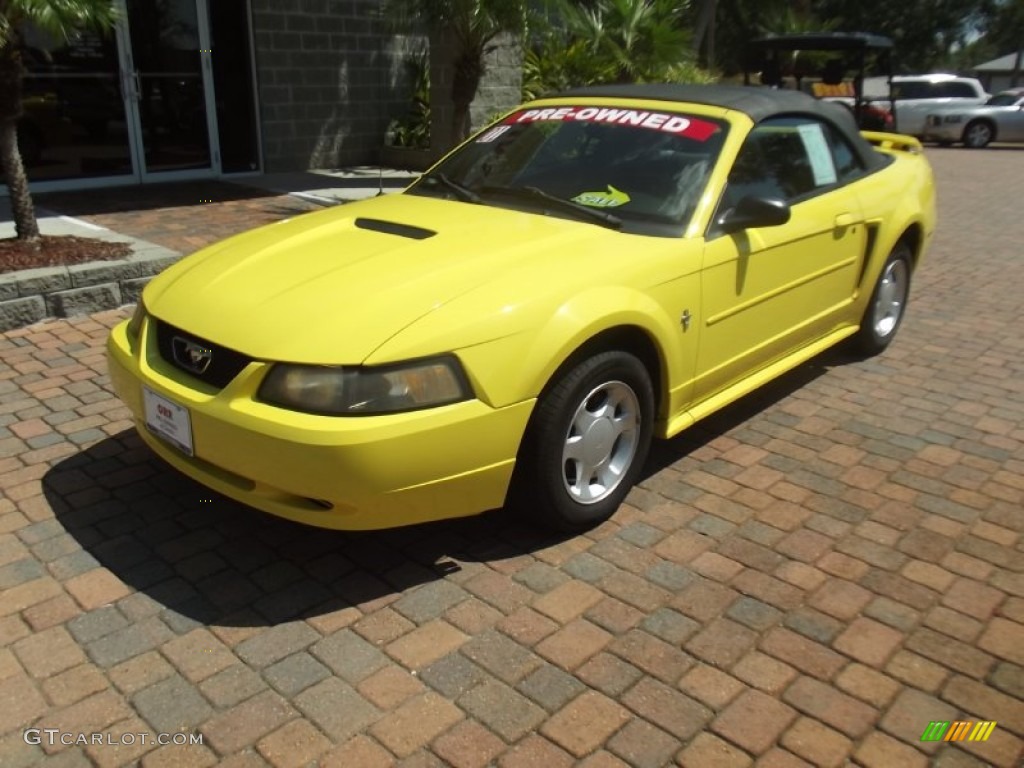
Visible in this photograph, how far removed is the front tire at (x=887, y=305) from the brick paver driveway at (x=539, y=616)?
1.20m

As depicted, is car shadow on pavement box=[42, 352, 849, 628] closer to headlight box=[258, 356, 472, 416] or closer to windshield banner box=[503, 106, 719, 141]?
headlight box=[258, 356, 472, 416]

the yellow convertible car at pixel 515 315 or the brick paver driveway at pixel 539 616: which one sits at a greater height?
the yellow convertible car at pixel 515 315

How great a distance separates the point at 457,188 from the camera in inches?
167

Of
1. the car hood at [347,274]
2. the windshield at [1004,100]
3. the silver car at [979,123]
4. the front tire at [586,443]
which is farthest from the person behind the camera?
the windshield at [1004,100]

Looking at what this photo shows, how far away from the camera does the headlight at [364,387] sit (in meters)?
2.76

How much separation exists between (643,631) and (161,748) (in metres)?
1.47

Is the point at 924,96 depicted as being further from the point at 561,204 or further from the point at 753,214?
the point at 561,204

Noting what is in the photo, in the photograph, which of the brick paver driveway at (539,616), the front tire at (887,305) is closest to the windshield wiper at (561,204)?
the brick paver driveway at (539,616)

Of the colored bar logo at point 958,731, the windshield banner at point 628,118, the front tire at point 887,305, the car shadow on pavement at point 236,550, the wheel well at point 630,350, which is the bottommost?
the colored bar logo at point 958,731

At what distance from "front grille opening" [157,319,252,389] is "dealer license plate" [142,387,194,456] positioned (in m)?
0.13

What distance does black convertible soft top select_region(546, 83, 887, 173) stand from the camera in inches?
163

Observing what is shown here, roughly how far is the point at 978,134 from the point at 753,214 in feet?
73.8

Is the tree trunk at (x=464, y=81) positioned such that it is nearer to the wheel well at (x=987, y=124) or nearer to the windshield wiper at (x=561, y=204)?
the windshield wiper at (x=561, y=204)

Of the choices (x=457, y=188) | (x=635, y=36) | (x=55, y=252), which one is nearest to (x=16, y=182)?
(x=55, y=252)
